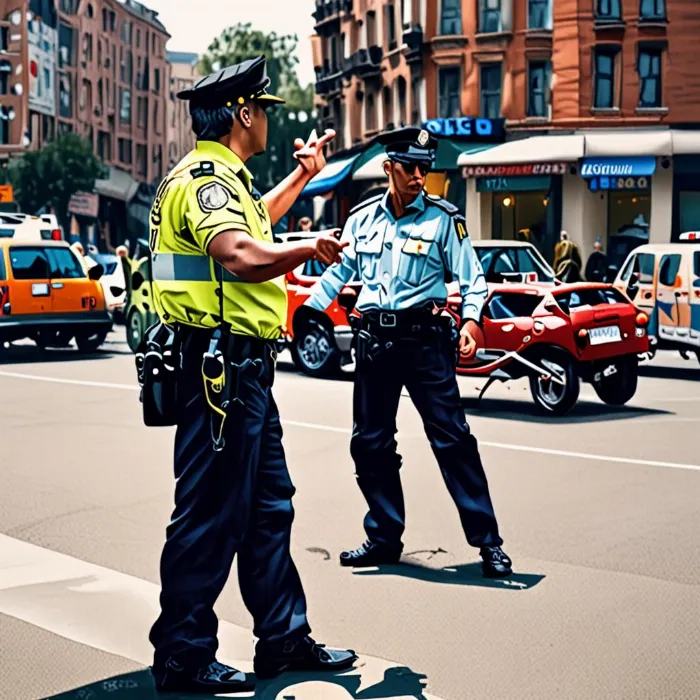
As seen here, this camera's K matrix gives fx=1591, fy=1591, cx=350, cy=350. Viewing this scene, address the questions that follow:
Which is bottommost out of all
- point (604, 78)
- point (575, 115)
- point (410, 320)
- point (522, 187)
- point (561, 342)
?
point (561, 342)

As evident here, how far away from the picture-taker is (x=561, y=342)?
46.4 ft

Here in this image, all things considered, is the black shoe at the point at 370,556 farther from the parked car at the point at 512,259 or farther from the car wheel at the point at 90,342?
the car wheel at the point at 90,342

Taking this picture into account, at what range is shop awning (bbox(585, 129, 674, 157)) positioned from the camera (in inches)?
1601

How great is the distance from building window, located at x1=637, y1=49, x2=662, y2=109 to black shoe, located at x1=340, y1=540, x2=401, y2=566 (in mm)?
36177

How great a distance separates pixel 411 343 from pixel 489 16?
3816 centimetres

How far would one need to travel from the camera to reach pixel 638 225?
137 ft

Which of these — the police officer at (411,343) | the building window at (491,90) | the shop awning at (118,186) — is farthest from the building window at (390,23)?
the police officer at (411,343)

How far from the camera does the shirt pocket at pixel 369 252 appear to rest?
7203mm

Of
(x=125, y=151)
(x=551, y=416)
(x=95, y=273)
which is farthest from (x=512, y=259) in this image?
(x=125, y=151)

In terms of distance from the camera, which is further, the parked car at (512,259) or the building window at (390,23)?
the building window at (390,23)

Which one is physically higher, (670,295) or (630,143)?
(630,143)

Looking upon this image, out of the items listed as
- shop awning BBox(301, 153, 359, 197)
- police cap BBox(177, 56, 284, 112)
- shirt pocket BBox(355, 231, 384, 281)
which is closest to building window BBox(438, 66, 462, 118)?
shop awning BBox(301, 153, 359, 197)

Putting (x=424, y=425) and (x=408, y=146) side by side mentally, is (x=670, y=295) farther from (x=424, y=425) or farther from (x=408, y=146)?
(x=408, y=146)

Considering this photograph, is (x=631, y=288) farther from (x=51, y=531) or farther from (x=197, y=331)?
(x=197, y=331)
